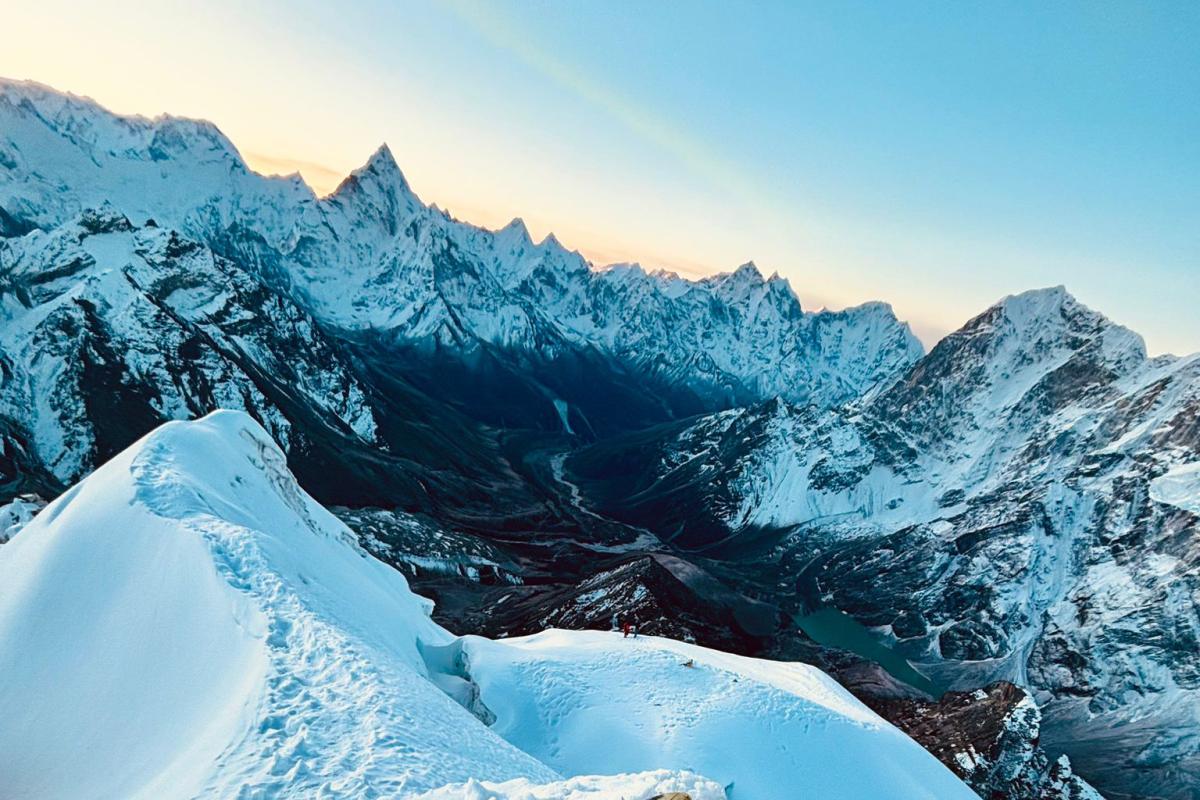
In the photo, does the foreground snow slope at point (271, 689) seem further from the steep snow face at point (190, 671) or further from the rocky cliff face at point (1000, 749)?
the rocky cliff face at point (1000, 749)

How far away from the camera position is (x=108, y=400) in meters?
138

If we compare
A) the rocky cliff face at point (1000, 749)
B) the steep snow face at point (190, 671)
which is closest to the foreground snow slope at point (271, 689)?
the steep snow face at point (190, 671)

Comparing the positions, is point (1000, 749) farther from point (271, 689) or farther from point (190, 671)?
point (190, 671)

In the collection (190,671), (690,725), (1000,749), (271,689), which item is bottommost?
(1000,749)

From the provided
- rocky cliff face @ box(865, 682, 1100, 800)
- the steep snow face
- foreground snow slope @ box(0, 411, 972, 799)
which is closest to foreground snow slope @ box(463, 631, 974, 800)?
foreground snow slope @ box(0, 411, 972, 799)

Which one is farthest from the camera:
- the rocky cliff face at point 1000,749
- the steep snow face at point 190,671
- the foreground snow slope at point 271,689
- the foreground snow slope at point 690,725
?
the rocky cliff face at point 1000,749

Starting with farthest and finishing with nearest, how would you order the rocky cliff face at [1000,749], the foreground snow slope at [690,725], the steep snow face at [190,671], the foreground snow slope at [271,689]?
the rocky cliff face at [1000,749] < the foreground snow slope at [690,725] < the foreground snow slope at [271,689] < the steep snow face at [190,671]

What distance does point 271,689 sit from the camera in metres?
16.1

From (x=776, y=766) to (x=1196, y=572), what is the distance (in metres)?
182

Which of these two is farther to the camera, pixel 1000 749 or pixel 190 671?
pixel 1000 749

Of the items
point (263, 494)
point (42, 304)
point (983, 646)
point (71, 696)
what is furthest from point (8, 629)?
point (983, 646)

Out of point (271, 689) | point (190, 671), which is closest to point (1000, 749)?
point (271, 689)

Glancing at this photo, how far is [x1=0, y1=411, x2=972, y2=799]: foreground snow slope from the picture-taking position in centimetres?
1491

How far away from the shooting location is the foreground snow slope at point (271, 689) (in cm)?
1491
